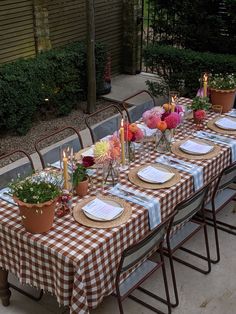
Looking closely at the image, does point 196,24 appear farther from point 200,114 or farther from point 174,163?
point 174,163

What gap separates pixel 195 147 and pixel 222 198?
594 mm

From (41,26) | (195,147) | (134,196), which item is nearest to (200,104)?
(195,147)

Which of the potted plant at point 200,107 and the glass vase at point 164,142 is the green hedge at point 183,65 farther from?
the glass vase at point 164,142

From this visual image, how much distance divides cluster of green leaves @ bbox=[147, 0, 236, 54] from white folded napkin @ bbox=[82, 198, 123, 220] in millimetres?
5117

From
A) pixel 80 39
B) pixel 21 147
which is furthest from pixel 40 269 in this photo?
pixel 80 39

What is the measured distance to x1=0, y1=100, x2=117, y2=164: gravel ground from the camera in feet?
22.7

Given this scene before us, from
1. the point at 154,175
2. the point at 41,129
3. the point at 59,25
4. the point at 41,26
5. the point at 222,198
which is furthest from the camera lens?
the point at 59,25

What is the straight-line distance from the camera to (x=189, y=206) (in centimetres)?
377

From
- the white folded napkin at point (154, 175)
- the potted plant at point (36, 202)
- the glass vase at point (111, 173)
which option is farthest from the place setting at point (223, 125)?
the potted plant at point (36, 202)

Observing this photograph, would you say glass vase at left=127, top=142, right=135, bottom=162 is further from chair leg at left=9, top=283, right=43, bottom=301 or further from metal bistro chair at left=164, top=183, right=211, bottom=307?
chair leg at left=9, top=283, right=43, bottom=301

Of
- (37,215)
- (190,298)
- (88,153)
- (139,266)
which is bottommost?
(190,298)

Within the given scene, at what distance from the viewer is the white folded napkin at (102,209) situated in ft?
11.3

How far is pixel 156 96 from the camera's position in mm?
8125

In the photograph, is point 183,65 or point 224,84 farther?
point 183,65
